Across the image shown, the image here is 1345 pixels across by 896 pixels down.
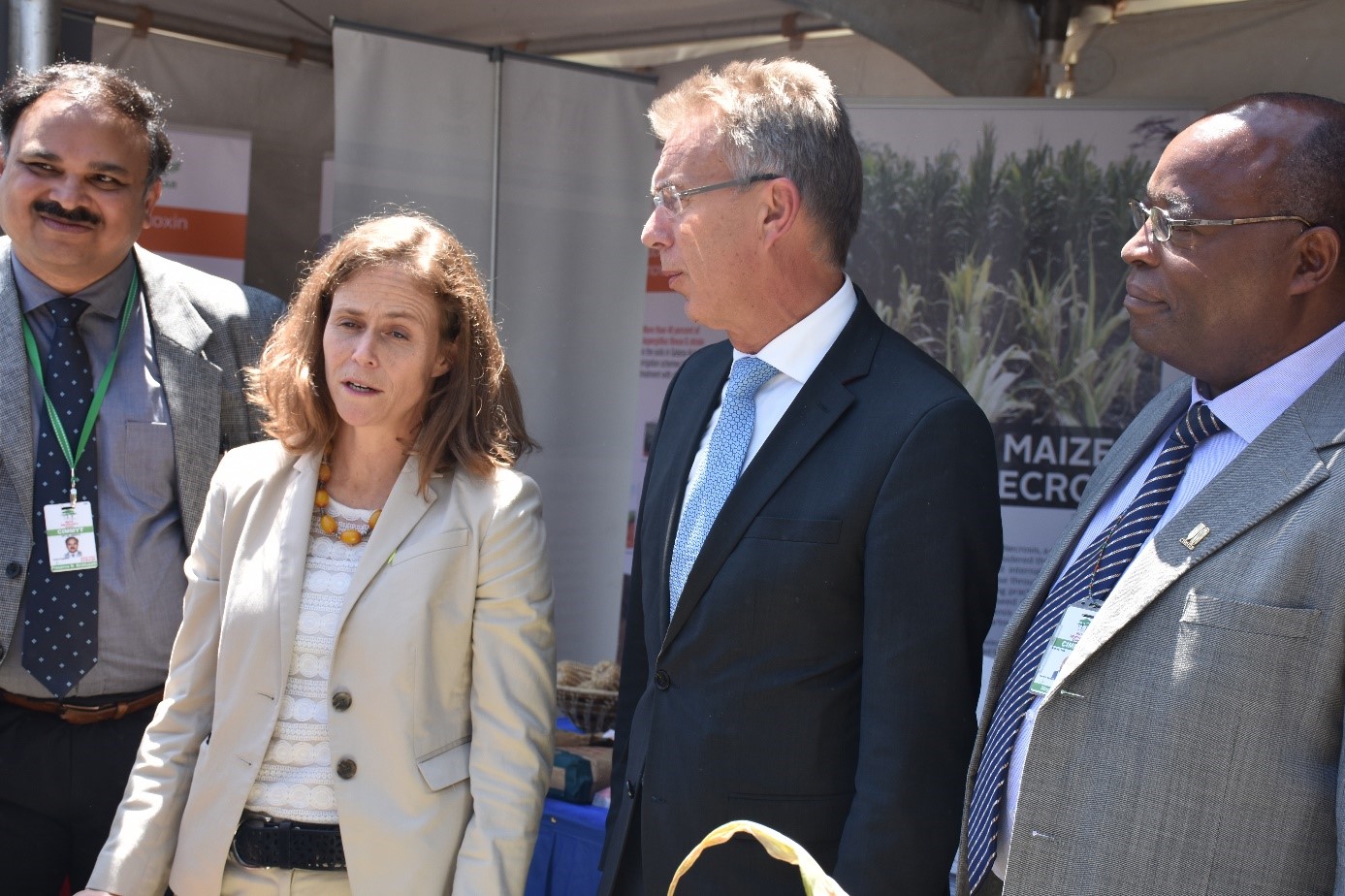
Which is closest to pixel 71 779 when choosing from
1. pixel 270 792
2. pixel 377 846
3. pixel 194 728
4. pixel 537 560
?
pixel 194 728

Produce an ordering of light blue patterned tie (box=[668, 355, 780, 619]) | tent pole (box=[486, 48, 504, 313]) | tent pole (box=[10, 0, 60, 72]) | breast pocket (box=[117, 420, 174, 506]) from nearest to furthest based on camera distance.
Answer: light blue patterned tie (box=[668, 355, 780, 619]) → breast pocket (box=[117, 420, 174, 506]) → tent pole (box=[10, 0, 60, 72]) → tent pole (box=[486, 48, 504, 313])

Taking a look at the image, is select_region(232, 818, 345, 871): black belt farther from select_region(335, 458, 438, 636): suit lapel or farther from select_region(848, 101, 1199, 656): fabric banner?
select_region(848, 101, 1199, 656): fabric banner

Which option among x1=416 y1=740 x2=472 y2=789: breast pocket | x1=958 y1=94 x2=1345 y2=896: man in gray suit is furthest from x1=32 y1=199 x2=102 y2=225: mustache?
x1=958 y1=94 x2=1345 y2=896: man in gray suit

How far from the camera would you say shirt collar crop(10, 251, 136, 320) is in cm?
255

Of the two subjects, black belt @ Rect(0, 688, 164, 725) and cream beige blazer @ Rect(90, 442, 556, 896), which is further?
black belt @ Rect(0, 688, 164, 725)

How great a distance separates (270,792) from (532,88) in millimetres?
3069

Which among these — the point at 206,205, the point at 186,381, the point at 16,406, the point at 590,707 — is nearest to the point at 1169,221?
the point at 186,381

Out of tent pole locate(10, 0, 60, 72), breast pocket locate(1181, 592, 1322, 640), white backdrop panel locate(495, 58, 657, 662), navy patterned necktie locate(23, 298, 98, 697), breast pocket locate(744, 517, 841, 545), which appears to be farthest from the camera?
white backdrop panel locate(495, 58, 657, 662)

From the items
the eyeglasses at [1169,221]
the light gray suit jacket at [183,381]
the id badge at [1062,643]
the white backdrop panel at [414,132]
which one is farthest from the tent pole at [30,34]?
the id badge at [1062,643]

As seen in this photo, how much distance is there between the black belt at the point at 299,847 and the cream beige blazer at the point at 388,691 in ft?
0.13

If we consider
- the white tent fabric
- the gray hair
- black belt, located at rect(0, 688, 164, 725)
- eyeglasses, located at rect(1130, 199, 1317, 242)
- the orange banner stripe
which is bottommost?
black belt, located at rect(0, 688, 164, 725)

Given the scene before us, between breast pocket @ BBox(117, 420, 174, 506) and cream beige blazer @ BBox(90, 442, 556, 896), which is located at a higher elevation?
breast pocket @ BBox(117, 420, 174, 506)

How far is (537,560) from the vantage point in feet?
6.93

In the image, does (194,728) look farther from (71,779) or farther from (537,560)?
(537,560)
